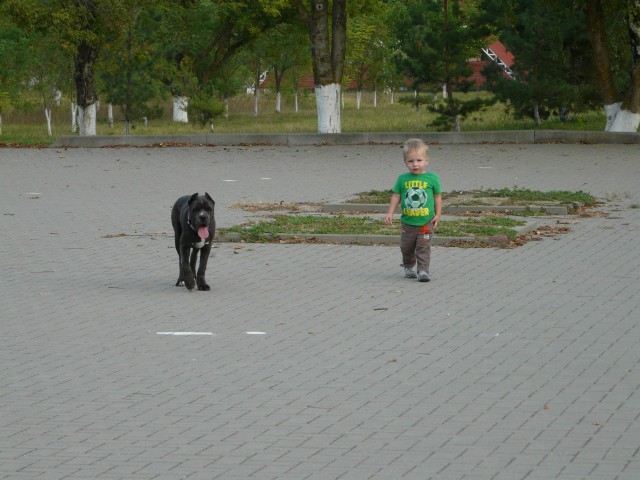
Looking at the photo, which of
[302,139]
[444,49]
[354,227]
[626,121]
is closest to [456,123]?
[444,49]

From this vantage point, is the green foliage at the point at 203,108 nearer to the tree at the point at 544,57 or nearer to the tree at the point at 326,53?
the tree at the point at 326,53

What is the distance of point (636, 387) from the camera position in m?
7.47

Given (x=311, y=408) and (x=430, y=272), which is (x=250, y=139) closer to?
(x=430, y=272)

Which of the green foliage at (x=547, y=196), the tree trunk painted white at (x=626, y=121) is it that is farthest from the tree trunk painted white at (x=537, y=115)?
the green foliage at (x=547, y=196)

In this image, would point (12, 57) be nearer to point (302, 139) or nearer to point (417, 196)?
point (302, 139)

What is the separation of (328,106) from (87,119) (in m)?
9.74

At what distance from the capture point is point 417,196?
11672mm

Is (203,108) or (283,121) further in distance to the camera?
(283,121)

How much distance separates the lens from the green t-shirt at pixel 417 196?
1162cm

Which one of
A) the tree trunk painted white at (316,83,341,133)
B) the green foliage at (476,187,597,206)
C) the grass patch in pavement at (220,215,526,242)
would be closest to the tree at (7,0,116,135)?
the tree trunk painted white at (316,83,341,133)

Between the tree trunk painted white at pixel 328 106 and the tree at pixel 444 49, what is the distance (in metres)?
2.13

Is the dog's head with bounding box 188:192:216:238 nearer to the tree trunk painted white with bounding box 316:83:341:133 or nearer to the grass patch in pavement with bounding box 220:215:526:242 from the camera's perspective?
the grass patch in pavement with bounding box 220:215:526:242

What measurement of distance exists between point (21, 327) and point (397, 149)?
20.9m

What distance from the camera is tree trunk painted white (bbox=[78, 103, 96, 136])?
133ft
